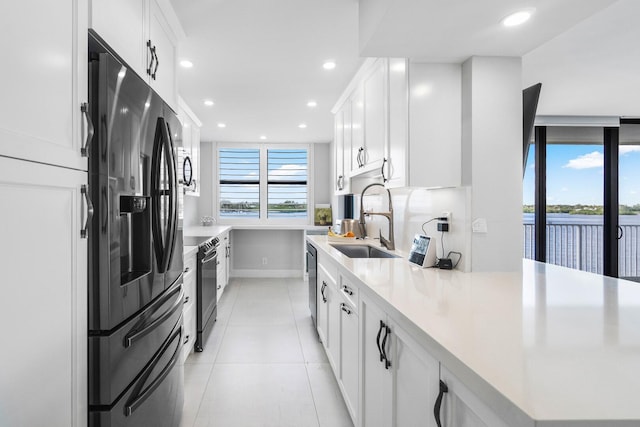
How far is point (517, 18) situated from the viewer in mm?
1592

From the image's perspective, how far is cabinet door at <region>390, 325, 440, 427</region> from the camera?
1.04m

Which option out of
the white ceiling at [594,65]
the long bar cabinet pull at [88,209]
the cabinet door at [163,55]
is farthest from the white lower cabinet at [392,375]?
the white ceiling at [594,65]

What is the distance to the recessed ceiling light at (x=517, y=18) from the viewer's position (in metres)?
1.54

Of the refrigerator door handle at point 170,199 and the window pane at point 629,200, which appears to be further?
the window pane at point 629,200

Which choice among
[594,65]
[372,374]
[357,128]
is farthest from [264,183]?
[372,374]

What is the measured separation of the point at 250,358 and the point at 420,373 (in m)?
2.33

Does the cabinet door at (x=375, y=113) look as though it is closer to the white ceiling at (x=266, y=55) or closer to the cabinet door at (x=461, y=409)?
the white ceiling at (x=266, y=55)

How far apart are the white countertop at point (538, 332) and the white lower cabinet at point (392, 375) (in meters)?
0.11

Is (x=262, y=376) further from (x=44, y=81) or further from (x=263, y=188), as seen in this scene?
(x=263, y=188)

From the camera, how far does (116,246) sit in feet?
4.34

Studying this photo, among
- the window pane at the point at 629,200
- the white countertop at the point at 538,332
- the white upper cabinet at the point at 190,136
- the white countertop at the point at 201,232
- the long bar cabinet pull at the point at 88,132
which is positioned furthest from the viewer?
the window pane at the point at 629,200

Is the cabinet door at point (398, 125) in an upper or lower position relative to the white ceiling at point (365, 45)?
lower

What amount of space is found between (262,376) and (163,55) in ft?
7.63

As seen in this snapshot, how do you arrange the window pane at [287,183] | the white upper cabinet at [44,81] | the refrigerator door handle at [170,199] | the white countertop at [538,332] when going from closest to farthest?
the white countertop at [538,332]
the white upper cabinet at [44,81]
the refrigerator door handle at [170,199]
the window pane at [287,183]
